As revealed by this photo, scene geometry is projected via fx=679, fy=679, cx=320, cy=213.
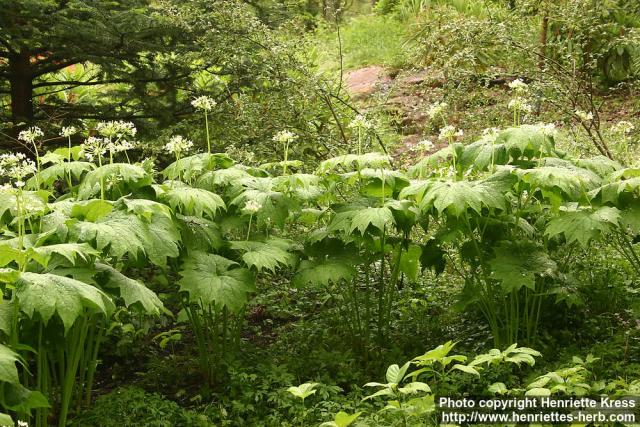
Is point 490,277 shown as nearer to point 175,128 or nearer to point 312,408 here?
point 312,408

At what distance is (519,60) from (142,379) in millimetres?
4283

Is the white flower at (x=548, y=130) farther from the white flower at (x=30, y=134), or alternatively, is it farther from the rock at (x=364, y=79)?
the rock at (x=364, y=79)

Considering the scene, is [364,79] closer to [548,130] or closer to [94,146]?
[548,130]

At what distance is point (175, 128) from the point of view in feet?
18.2

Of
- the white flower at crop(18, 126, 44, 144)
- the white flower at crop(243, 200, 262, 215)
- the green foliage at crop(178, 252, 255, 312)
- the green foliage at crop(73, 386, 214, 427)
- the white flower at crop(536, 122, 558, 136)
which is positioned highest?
the white flower at crop(18, 126, 44, 144)

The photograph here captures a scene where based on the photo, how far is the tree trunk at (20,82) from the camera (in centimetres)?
540

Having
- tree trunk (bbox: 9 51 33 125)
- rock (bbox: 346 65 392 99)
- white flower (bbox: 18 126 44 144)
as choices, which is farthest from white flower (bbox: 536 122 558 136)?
rock (bbox: 346 65 392 99)

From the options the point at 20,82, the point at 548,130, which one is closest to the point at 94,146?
→ the point at 20,82

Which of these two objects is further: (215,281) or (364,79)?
(364,79)

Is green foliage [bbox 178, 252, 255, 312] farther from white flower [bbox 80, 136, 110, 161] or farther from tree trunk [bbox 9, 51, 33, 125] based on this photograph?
tree trunk [bbox 9, 51, 33, 125]

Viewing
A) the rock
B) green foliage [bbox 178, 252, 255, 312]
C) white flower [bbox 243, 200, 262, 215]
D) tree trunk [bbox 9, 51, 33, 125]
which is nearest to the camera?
green foliage [bbox 178, 252, 255, 312]

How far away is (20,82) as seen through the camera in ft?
17.8

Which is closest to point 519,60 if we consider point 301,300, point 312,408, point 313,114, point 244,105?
point 313,114

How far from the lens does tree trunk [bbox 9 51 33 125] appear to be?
17.7ft
